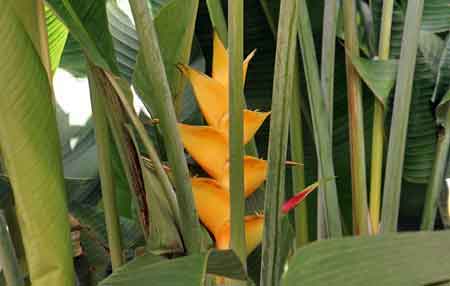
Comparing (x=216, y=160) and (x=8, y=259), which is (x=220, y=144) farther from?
(x=8, y=259)

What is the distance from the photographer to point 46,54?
504mm

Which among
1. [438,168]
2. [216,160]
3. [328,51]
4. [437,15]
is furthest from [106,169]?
[437,15]

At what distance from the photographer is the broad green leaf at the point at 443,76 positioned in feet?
2.33

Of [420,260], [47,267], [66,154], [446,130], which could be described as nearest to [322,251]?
[420,260]

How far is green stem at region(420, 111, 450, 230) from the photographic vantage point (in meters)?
0.67

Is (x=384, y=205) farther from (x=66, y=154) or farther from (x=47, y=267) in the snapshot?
(x=66, y=154)

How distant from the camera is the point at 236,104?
434 mm

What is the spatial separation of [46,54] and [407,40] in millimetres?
307

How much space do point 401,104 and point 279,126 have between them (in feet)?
0.61

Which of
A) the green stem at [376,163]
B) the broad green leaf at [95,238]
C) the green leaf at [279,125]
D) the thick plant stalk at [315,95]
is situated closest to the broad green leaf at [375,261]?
the green leaf at [279,125]

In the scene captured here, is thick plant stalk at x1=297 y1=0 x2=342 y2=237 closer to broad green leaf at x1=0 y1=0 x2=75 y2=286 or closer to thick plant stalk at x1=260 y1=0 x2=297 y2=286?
thick plant stalk at x1=260 y1=0 x2=297 y2=286

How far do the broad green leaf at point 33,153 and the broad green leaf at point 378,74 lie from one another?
303 mm

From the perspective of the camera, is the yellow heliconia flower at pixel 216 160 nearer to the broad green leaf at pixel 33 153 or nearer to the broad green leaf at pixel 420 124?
the broad green leaf at pixel 33 153

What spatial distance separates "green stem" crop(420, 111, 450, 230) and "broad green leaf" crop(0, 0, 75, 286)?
39 centimetres
